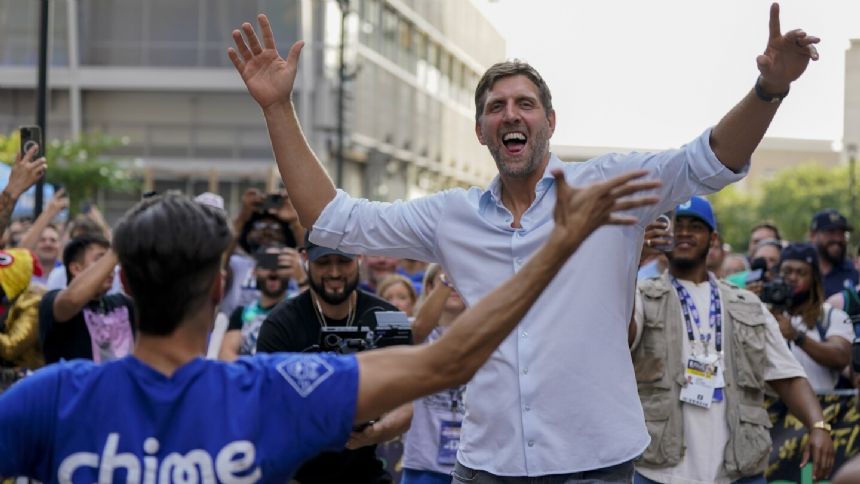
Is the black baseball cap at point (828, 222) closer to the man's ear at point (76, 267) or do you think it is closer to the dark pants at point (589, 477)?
the man's ear at point (76, 267)

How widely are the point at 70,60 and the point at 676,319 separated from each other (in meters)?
39.5

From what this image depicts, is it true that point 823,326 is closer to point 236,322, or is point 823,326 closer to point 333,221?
point 236,322

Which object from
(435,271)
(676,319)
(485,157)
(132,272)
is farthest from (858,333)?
(485,157)

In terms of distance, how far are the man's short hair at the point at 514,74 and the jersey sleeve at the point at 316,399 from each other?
6.79 feet

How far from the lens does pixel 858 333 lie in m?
6.53

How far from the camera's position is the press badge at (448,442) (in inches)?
319

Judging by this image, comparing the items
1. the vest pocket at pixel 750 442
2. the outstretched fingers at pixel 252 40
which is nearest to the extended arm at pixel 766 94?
the outstretched fingers at pixel 252 40

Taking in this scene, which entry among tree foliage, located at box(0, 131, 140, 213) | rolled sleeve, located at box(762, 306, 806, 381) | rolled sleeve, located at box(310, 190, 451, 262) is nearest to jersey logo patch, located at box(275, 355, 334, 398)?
rolled sleeve, located at box(310, 190, 451, 262)

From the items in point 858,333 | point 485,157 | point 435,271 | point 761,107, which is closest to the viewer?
point 761,107

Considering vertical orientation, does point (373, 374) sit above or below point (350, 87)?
below

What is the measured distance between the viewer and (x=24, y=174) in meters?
7.37

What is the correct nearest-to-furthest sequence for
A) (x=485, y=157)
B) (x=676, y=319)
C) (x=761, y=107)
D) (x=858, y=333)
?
(x=761, y=107) < (x=858, y=333) < (x=676, y=319) < (x=485, y=157)

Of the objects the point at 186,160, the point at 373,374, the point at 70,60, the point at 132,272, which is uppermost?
A: the point at 70,60

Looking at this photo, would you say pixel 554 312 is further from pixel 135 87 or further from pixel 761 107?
pixel 135 87
